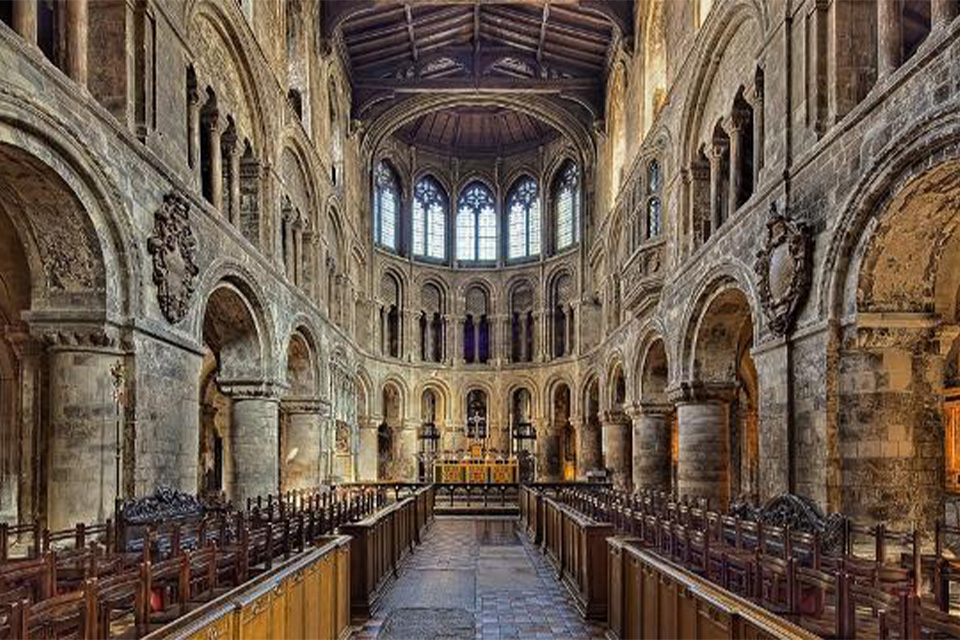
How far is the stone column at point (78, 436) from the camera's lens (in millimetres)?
9789

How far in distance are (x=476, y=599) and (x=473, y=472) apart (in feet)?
57.6

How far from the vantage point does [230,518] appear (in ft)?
32.9

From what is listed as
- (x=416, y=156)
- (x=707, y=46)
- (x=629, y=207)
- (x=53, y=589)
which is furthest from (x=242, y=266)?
(x=416, y=156)

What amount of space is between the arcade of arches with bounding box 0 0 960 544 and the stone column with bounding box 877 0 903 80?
0.04 m

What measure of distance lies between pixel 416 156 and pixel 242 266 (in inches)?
867

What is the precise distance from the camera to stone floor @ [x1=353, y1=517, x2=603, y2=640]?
8836 millimetres

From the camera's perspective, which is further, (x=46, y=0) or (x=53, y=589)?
(x=46, y=0)

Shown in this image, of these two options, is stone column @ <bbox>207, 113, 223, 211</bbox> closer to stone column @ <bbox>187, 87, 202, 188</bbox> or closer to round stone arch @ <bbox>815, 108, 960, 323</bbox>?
stone column @ <bbox>187, 87, 202, 188</bbox>

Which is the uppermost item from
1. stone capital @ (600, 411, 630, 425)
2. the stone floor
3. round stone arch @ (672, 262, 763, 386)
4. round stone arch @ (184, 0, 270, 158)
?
round stone arch @ (184, 0, 270, 158)

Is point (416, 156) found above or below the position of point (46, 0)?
above

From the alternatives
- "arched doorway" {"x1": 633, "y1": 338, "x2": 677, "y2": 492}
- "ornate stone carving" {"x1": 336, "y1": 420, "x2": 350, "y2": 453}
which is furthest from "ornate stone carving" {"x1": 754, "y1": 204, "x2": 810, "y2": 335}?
"ornate stone carving" {"x1": 336, "y1": 420, "x2": 350, "y2": 453}

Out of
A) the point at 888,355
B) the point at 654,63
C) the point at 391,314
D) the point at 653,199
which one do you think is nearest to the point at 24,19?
the point at 888,355

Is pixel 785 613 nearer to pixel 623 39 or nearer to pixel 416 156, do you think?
pixel 623 39

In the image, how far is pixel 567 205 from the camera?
35.2 metres
